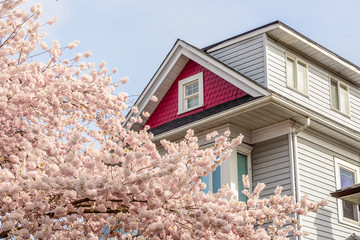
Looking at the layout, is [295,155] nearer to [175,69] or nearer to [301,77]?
[301,77]

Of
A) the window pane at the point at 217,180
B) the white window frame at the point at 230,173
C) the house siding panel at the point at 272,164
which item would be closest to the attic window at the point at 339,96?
the house siding panel at the point at 272,164

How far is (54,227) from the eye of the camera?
6.92 metres

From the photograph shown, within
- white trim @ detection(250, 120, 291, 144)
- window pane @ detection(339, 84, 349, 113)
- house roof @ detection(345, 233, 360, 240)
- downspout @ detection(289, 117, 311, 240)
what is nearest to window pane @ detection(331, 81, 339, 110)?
window pane @ detection(339, 84, 349, 113)

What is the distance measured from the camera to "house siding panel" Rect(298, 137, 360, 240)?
13.2 meters

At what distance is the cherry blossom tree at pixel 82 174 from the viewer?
622cm

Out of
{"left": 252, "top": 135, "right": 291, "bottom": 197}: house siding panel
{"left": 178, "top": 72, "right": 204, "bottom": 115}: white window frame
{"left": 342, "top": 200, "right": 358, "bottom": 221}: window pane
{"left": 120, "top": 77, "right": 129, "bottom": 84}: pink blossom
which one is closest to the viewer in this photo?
{"left": 120, "top": 77, "right": 129, "bottom": 84}: pink blossom

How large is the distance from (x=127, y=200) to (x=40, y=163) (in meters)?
1.22

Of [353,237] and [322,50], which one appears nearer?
[353,237]

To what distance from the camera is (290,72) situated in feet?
49.7

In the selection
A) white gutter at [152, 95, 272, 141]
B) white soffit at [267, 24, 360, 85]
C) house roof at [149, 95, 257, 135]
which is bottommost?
white gutter at [152, 95, 272, 141]

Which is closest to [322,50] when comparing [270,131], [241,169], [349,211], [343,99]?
[343,99]

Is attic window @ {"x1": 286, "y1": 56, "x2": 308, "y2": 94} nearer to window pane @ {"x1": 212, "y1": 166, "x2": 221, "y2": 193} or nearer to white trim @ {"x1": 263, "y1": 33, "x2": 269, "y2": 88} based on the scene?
white trim @ {"x1": 263, "y1": 33, "x2": 269, "y2": 88}

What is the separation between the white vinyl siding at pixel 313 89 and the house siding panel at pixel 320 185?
4.73 ft

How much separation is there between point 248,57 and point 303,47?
1.79m
